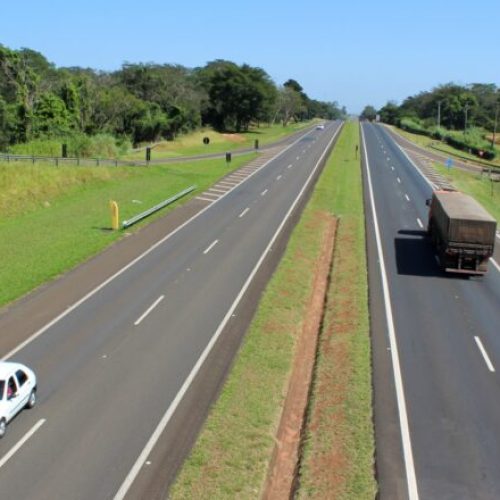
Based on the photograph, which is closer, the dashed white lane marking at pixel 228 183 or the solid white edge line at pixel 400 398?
the solid white edge line at pixel 400 398

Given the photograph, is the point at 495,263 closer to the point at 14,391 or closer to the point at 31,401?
the point at 31,401

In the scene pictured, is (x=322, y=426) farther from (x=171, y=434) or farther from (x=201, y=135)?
(x=201, y=135)

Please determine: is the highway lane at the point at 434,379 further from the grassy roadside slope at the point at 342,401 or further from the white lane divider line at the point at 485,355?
the grassy roadside slope at the point at 342,401

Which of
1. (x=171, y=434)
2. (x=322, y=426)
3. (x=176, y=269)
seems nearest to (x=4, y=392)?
(x=171, y=434)

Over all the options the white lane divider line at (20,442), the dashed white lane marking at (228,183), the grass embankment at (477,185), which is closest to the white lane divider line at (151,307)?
the white lane divider line at (20,442)

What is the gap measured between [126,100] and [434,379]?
74531mm

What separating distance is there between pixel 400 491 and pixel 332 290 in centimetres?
1402

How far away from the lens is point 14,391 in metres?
15.6

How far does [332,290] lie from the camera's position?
87.8 ft

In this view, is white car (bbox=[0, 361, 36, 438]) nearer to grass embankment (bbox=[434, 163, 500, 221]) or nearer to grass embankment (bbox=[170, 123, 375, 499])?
grass embankment (bbox=[170, 123, 375, 499])

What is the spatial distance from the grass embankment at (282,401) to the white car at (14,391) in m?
4.63

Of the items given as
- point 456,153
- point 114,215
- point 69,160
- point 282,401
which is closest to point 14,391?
point 282,401

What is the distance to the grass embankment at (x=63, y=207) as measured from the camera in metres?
29.4

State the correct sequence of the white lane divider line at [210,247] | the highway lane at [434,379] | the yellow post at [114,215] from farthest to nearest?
A: the yellow post at [114,215] < the white lane divider line at [210,247] < the highway lane at [434,379]
